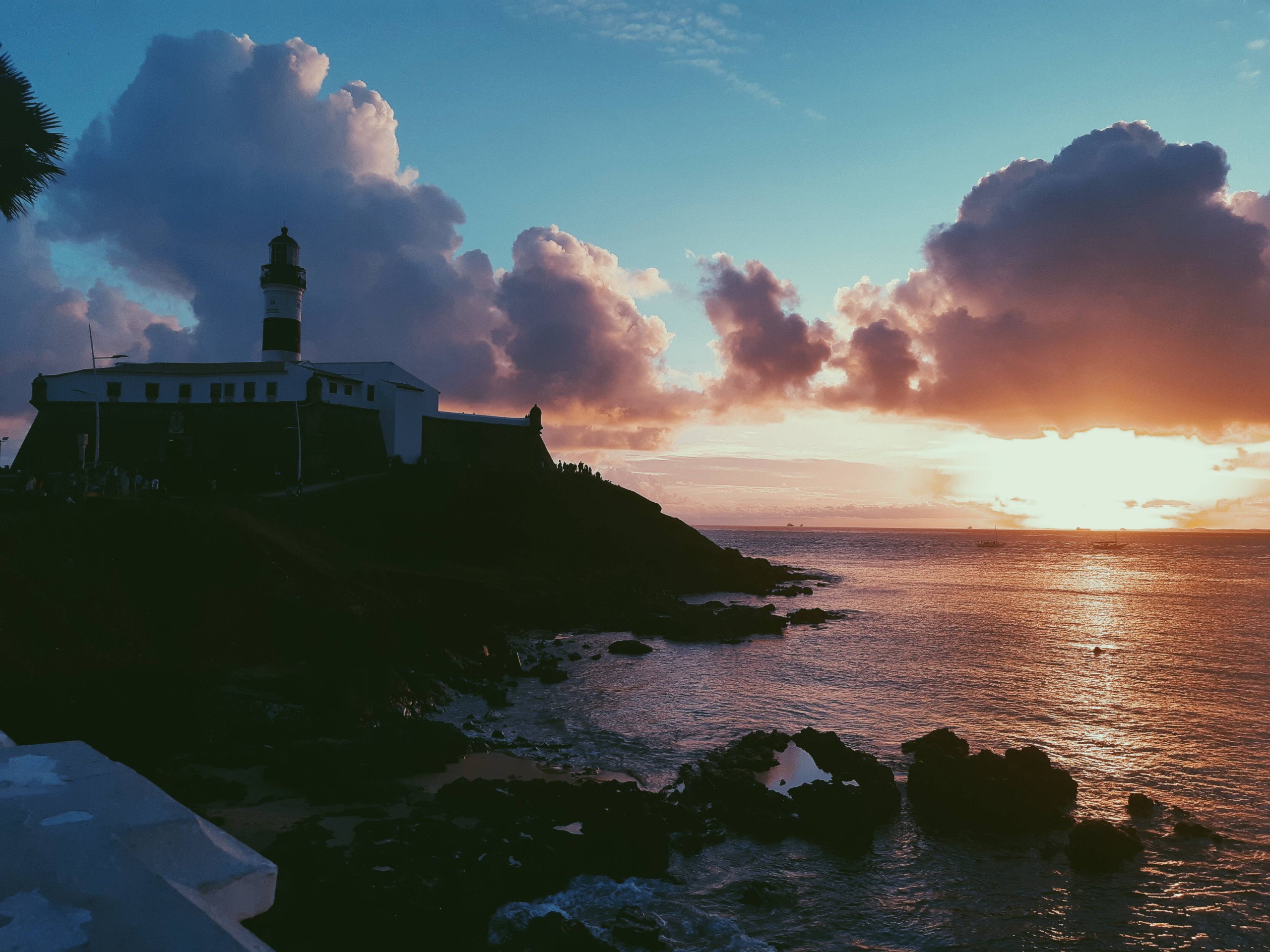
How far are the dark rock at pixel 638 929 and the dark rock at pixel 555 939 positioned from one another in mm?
403

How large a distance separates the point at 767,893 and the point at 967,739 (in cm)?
1097

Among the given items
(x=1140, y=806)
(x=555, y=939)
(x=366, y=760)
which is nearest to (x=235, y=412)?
(x=366, y=760)

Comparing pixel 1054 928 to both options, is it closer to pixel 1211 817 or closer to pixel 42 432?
pixel 1211 817

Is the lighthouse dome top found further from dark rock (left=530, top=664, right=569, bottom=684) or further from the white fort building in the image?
dark rock (left=530, top=664, right=569, bottom=684)

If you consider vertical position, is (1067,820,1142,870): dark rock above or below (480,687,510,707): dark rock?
above

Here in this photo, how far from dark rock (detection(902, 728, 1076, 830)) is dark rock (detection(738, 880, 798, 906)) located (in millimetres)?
4117

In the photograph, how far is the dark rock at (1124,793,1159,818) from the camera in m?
14.5

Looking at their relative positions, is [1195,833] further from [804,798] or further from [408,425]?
[408,425]

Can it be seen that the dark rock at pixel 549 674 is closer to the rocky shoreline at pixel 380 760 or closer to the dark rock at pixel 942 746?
the rocky shoreline at pixel 380 760

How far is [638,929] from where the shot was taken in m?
9.71

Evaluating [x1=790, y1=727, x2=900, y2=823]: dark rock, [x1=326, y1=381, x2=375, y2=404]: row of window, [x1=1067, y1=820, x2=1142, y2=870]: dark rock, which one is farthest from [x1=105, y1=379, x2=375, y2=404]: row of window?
[x1=1067, y1=820, x2=1142, y2=870]: dark rock

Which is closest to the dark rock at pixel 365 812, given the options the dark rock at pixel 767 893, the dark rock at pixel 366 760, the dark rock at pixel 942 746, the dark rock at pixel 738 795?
the dark rock at pixel 366 760

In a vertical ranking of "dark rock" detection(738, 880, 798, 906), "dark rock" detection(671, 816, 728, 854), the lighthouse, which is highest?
the lighthouse

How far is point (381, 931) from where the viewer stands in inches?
350
